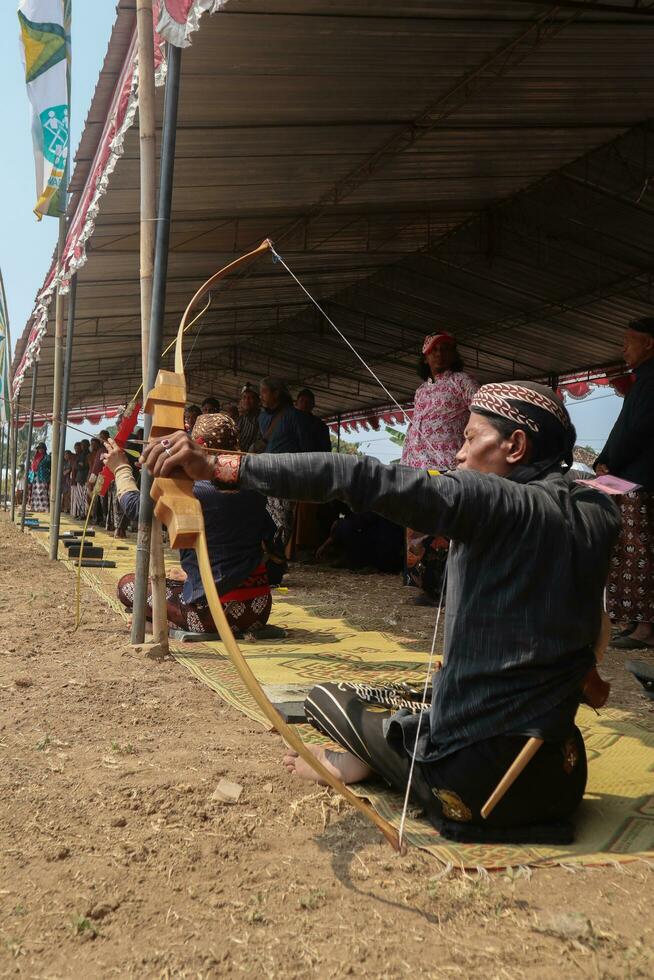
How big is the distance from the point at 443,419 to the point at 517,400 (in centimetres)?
321

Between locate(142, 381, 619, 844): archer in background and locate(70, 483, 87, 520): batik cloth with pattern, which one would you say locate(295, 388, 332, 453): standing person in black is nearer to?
locate(142, 381, 619, 844): archer in background

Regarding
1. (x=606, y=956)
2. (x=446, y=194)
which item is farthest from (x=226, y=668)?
(x=446, y=194)

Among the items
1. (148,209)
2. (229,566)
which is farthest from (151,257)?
(229,566)

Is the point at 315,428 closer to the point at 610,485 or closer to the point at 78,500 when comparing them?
the point at 610,485

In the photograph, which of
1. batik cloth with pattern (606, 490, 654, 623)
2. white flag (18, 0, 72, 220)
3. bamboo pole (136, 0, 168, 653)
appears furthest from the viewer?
white flag (18, 0, 72, 220)

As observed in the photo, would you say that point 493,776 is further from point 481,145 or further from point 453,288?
point 453,288

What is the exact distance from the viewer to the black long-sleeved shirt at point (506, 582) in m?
1.71

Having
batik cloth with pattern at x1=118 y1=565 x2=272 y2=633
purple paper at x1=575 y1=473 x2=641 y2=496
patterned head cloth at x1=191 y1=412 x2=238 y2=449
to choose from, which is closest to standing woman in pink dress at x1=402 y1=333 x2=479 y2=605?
batik cloth with pattern at x1=118 y1=565 x2=272 y2=633

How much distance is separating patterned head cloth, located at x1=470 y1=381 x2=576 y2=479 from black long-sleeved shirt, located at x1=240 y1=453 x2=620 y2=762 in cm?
6

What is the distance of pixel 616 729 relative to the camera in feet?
9.73

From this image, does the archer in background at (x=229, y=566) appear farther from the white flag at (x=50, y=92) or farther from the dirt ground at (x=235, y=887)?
the white flag at (x=50, y=92)

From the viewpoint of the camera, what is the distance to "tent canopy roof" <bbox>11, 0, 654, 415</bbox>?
450 cm

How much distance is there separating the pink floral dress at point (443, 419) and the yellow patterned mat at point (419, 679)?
3.70 feet

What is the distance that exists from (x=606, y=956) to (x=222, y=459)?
1178 mm
